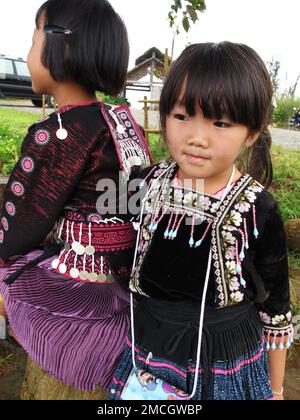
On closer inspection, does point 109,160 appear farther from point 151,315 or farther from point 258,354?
point 258,354

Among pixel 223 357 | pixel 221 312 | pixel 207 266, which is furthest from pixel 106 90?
pixel 223 357

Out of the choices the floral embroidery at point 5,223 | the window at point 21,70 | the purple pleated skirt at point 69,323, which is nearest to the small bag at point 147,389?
the purple pleated skirt at point 69,323

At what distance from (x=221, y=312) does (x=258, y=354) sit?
188mm

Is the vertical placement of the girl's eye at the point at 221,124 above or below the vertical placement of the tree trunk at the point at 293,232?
above

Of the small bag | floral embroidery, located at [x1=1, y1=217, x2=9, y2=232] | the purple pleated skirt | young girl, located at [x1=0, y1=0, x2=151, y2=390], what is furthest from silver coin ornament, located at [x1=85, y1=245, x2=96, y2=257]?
the small bag

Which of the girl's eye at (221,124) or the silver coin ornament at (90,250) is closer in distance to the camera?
the girl's eye at (221,124)

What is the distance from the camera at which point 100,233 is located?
1281 mm

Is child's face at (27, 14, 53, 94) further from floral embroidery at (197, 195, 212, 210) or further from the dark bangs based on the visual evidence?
floral embroidery at (197, 195, 212, 210)

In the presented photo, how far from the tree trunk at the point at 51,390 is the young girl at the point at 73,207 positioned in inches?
4.4

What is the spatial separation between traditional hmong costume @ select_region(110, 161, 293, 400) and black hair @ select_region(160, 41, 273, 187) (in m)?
0.21

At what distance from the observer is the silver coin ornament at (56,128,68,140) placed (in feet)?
3.86

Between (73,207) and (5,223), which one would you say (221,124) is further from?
(5,223)

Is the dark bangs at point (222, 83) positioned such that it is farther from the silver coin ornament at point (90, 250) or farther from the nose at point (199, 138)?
the silver coin ornament at point (90, 250)

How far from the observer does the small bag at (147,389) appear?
41.9 inches
